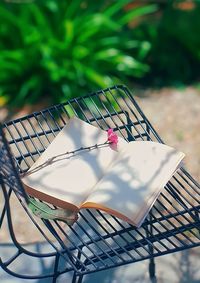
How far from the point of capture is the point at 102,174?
2.72 metres

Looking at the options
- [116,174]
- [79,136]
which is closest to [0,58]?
[79,136]

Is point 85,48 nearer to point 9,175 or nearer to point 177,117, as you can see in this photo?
point 177,117

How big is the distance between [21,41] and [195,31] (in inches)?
49.2

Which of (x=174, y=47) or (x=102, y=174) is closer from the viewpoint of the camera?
(x=102, y=174)

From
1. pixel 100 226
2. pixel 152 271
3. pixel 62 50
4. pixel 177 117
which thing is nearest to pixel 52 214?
pixel 100 226

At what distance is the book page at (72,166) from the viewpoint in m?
2.63

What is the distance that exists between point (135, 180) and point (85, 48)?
224 centimetres

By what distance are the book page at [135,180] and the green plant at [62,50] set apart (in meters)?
1.86

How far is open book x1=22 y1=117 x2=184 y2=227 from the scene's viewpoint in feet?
8.34

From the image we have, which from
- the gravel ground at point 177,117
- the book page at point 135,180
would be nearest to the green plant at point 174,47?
the gravel ground at point 177,117

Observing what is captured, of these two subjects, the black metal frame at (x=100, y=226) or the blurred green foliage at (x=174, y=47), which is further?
the blurred green foliage at (x=174, y=47)

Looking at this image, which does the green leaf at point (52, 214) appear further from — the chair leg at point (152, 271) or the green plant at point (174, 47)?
the green plant at point (174, 47)

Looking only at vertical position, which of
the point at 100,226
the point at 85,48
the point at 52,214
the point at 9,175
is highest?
the point at 85,48

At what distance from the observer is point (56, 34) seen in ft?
15.6
